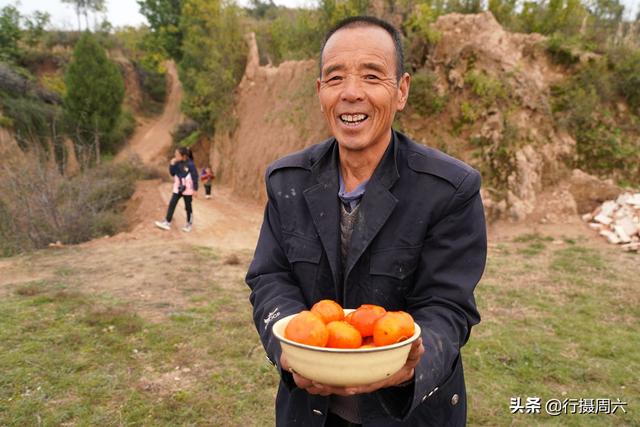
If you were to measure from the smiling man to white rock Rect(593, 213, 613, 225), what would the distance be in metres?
8.81

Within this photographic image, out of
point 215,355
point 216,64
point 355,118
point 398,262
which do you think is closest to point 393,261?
point 398,262

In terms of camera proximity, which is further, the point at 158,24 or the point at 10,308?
the point at 158,24

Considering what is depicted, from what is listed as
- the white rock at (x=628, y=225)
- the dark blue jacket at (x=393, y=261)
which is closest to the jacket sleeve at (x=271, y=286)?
the dark blue jacket at (x=393, y=261)

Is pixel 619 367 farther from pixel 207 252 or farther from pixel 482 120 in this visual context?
pixel 482 120

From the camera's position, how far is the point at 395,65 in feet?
5.59

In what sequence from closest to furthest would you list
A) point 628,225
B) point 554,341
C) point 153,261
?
point 554,341
point 153,261
point 628,225

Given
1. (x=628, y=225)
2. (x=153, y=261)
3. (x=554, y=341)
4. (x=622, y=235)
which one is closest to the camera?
(x=554, y=341)

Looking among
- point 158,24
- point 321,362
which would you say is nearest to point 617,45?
point 321,362

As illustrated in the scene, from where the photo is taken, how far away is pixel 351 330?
4.16ft

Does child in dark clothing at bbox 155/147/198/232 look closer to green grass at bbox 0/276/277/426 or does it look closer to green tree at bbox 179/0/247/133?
green grass at bbox 0/276/277/426

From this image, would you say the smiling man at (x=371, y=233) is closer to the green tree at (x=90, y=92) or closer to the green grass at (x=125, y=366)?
the green grass at (x=125, y=366)

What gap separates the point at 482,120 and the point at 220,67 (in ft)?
31.7

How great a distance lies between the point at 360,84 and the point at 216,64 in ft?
51.7

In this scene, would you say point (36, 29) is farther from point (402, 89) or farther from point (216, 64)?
point (402, 89)
